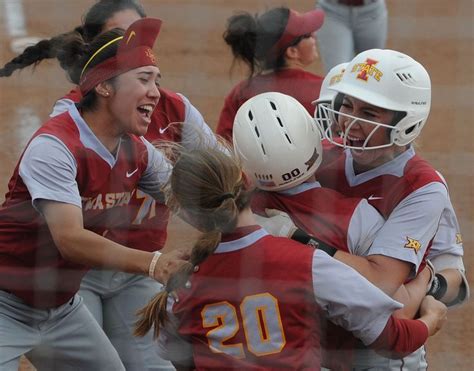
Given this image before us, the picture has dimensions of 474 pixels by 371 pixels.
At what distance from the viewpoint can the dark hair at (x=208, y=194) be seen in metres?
1.96

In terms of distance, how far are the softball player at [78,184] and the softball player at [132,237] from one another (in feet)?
0.39

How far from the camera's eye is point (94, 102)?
96.6 inches

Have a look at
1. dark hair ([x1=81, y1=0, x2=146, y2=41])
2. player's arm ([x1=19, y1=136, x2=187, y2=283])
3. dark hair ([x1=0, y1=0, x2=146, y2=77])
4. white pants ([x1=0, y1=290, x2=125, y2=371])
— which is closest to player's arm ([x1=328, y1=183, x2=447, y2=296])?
player's arm ([x1=19, y1=136, x2=187, y2=283])

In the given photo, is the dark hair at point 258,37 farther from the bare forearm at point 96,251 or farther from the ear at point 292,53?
the bare forearm at point 96,251

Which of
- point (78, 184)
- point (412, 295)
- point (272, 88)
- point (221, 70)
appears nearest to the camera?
point (412, 295)

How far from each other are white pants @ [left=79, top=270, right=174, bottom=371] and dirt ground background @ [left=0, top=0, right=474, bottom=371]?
69cm

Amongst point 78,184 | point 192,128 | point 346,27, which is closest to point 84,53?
point 78,184

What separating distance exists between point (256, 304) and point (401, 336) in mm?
283

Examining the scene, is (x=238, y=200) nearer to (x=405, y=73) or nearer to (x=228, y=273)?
(x=228, y=273)

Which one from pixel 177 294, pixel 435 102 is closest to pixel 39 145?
pixel 177 294

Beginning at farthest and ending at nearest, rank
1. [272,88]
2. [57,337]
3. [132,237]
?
[272,88], [132,237], [57,337]

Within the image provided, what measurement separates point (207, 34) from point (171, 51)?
21.7 inches

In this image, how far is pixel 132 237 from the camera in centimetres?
269

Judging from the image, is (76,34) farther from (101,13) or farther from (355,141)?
(355,141)
